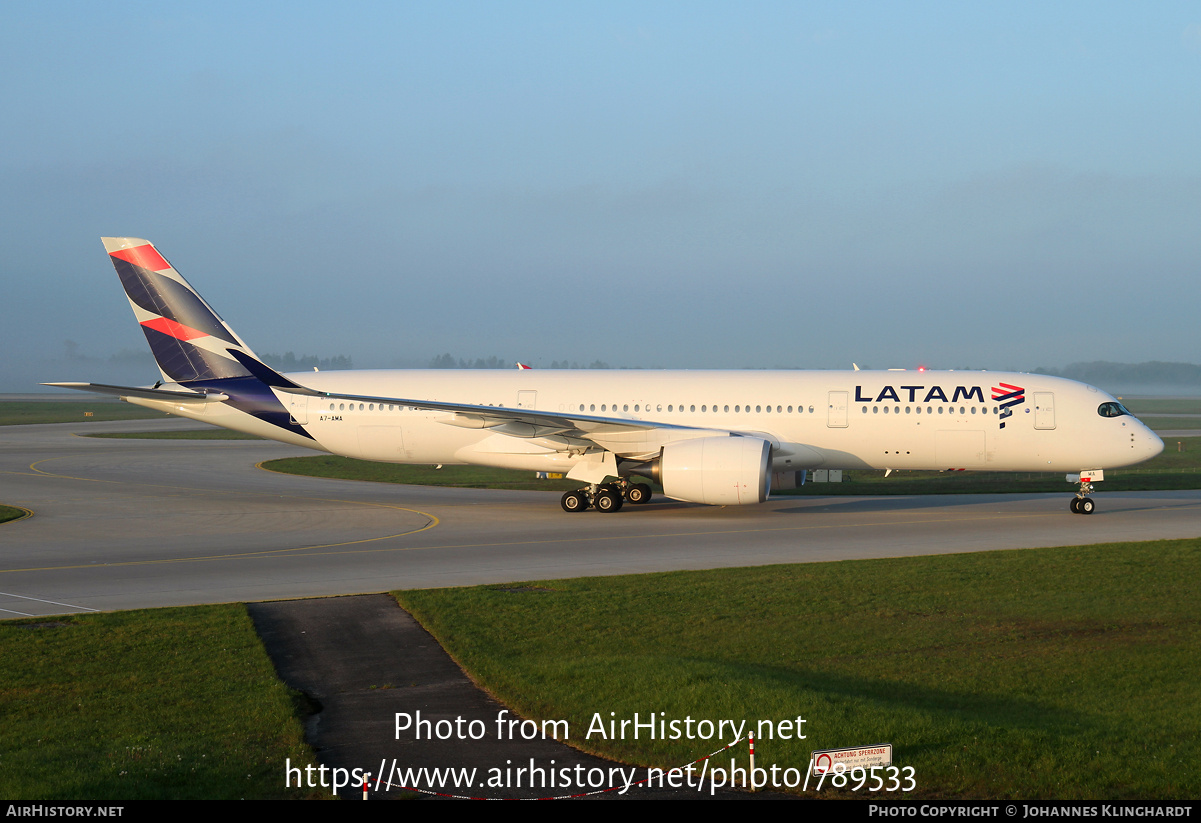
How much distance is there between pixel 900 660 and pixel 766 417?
49.4ft

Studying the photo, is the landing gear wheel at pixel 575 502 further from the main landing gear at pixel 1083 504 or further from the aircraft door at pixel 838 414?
the main landing gear at pixel 1083 504

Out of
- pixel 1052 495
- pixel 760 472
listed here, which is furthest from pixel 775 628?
pixel 1052 495

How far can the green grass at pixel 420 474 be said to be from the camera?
32438 mm

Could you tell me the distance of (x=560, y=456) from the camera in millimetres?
25625

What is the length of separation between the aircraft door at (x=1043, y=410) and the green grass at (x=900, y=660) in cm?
791

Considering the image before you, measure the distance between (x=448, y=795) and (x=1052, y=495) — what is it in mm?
27041

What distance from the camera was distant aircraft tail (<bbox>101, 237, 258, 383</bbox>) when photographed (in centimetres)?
2645

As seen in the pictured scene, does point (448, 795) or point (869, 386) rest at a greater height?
point (869, 386)

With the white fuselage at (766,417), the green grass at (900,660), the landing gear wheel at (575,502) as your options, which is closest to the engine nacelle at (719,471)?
the white fuselage at (766,417)

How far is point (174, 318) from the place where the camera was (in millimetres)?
26609

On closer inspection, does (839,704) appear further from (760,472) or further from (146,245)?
(146,245)

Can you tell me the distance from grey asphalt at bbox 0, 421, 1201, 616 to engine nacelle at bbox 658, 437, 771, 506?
2.64 feet

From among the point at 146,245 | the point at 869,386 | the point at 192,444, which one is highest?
the point at 146,245

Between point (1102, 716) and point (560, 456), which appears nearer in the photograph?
point (1102, 716)
